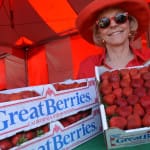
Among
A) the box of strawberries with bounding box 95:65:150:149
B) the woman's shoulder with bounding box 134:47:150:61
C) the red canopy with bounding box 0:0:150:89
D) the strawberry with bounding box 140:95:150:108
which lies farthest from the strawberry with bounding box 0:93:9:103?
the red canopy with bounding box 0:0:150:89

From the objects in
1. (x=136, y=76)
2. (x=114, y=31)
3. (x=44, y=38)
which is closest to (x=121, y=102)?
(x=136, y=76)

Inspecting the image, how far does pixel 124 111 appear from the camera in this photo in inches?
34.7

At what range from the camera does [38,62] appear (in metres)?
4.02

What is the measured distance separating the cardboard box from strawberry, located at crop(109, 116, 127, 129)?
17cm

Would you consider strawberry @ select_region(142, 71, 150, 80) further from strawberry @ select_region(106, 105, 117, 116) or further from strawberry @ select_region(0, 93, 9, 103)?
strawberry @ select_region(0, 93, 9, 103)

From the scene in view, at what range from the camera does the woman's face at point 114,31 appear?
1.32 m

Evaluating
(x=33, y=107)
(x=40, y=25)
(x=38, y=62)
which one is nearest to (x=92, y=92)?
(x=33, y=107)

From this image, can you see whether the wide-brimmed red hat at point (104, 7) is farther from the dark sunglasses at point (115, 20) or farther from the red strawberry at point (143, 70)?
the red strawberry at point (143, 70)

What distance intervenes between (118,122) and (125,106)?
2.5 inches

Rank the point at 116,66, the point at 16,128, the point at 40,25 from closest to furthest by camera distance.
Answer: the point at 16,128 → the point at 116,66 → the point at 40,25

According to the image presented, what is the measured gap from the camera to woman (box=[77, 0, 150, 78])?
1322mm

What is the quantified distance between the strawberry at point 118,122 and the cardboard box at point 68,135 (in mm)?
170

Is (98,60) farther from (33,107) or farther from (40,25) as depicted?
(40,25)

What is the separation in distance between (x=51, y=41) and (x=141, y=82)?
2.93 metres
